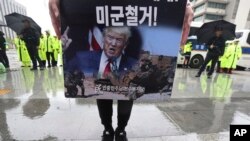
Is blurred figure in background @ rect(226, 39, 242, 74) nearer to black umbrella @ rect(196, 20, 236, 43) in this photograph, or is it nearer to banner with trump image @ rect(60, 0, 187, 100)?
black umbrella @ rect(196, 20, 236, 43)

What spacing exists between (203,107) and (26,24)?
6667mm

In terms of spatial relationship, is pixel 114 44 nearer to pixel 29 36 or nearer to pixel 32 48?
pixel 29 36

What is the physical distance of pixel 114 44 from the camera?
167cm

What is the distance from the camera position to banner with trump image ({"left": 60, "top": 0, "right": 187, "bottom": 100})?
1.60 meters

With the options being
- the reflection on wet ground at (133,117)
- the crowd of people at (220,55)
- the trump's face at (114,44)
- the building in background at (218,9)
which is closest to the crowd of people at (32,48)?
the reflection on wet ground at (133,117)

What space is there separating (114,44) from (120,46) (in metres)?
0.05

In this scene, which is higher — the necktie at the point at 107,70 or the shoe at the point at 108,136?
the necktie at the point at 107,70

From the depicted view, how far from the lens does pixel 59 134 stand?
2.61m

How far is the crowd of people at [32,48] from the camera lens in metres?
7.60

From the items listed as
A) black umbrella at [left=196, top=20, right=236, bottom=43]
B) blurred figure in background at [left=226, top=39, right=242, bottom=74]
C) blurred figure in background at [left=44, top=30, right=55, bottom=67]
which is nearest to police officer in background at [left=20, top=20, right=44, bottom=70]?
blurred figure in background at [left=44, top=30, right=55, bottom=67]

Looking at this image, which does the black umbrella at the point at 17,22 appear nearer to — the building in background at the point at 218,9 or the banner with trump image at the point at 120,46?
the banner with trump image at the point at 120,46

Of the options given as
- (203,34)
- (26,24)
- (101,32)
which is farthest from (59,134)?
(203,34)

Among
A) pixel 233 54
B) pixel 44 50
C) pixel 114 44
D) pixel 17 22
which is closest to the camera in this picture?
pixel 114 44

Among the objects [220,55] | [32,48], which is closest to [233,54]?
[220,55]
